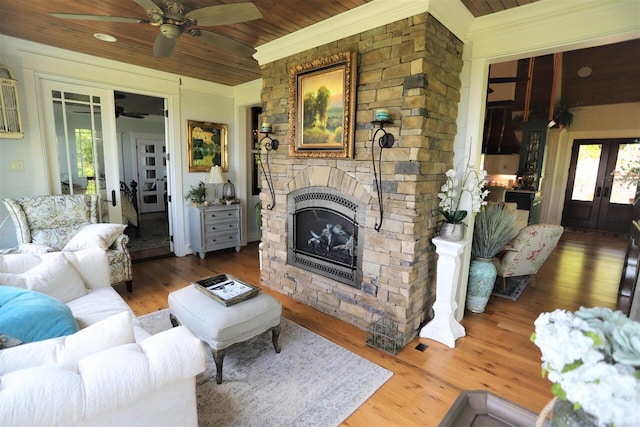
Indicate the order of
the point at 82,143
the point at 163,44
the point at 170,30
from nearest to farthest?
the point at 170,30 → the point at 163,44 → the point at 82,143

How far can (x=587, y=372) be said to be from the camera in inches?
27.7

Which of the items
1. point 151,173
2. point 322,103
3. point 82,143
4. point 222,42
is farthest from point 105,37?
point 151,173

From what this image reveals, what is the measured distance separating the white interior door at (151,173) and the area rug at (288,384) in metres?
6.93

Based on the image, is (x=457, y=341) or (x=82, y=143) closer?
(x=457, y=341)

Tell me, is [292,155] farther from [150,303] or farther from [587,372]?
[587,372]

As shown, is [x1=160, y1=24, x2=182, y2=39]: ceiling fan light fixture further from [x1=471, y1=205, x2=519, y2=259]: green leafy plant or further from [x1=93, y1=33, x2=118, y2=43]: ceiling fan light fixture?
[x1=471, y1=205, x2=519, y2=259]: green leafy plant

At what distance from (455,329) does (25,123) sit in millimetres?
5053

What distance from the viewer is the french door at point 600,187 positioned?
698 cm

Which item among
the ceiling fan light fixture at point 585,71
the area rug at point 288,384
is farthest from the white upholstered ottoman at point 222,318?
the ceiling fan light fixture at point 585,71

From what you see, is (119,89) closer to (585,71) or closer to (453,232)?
(453,232)

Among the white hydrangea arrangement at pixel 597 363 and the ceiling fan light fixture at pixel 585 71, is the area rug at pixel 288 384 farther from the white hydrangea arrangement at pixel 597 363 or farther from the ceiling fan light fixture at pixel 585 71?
the ceiling fan light fixture at pixel 585 71

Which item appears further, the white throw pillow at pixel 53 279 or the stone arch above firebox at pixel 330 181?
the stone arch above firebox at pixel 330 181

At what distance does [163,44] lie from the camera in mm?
2408

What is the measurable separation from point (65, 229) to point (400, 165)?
372 cm
